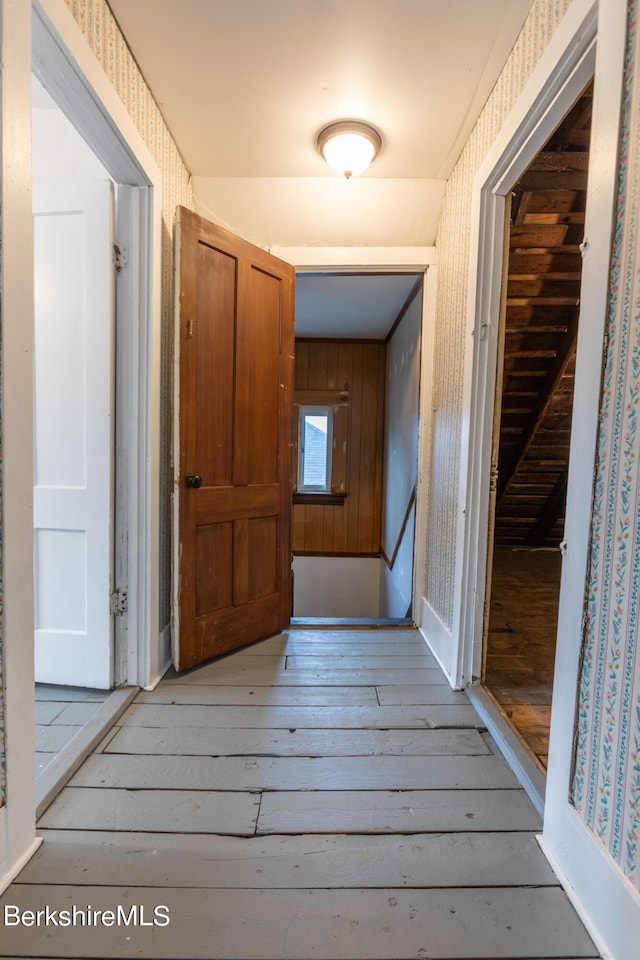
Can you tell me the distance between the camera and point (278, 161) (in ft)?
6.86

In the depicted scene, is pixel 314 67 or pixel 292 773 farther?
pixel 314 67

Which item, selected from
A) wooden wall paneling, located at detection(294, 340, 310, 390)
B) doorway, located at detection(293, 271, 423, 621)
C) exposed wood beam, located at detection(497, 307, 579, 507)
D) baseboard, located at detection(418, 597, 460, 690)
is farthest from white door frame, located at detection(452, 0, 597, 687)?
wooden wall paneling, located at detection(294, 340, 310, 390)

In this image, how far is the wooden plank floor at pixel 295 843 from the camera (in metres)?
0.89

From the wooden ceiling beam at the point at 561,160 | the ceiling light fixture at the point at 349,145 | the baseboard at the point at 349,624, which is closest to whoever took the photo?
the ceiling light fixture at the point at 349,145

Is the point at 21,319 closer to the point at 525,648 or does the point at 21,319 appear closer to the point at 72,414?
the point at 72,414

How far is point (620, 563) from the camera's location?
2.90 feet

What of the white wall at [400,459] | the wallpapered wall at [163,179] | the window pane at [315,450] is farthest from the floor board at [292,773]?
the window pane at [315,450]

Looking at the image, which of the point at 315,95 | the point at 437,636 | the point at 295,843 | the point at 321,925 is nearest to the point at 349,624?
the point at 437,636

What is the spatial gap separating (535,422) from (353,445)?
189cm

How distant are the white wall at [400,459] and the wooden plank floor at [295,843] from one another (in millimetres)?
1453

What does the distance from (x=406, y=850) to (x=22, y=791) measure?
93cm

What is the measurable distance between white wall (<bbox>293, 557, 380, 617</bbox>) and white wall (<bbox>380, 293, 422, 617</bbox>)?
22 cm

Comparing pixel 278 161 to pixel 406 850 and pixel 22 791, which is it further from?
pixel 406 850

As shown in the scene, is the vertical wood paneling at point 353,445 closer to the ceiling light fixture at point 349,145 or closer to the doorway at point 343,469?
the doorway at point 343,469
